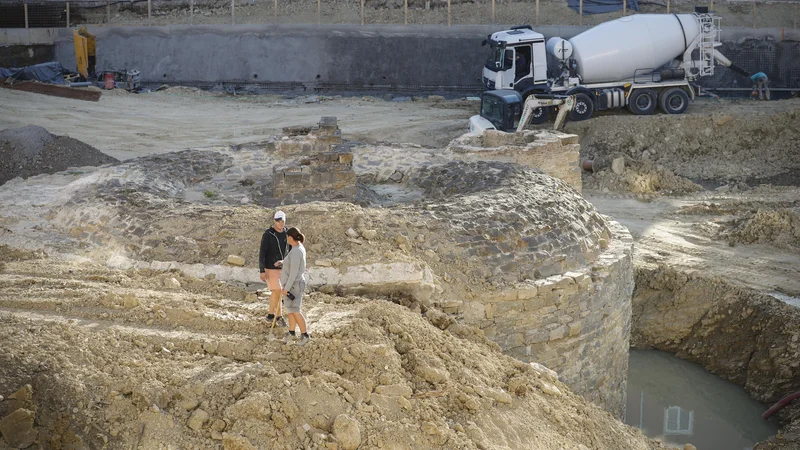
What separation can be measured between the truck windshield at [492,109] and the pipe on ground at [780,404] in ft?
32.8

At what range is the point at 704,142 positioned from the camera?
23000 mm

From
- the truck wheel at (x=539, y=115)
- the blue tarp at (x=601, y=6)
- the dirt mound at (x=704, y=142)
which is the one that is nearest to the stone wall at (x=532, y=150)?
the dirt mound at (x=704, y=142)

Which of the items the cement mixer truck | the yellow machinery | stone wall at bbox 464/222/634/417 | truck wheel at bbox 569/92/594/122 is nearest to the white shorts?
stone wall at bbox 464/222/634/417

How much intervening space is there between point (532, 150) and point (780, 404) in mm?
4924

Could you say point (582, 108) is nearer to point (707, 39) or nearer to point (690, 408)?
point (707, 39)

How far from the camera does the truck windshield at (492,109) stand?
21933mm

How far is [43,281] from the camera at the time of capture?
29.7 ft

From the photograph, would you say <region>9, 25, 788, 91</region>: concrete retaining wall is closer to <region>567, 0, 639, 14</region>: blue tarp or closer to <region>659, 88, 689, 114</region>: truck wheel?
<region>567, 0, 639, 14</region>: blue tarp

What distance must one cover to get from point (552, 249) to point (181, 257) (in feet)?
13.1

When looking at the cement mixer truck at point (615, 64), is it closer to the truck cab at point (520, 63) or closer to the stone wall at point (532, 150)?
the truck cab at point (520, 63)

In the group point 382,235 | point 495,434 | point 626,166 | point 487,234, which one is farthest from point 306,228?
point 626,166

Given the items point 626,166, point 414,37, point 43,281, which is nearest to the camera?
point 43,281

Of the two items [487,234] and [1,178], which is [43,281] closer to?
[487,234]

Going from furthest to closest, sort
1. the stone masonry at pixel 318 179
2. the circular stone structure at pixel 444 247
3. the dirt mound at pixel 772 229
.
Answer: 1. the dirt mound at pixel 772 229
2. the stone masonry at pixel 318 179
3. the circular stone structure at pixel 444 247
